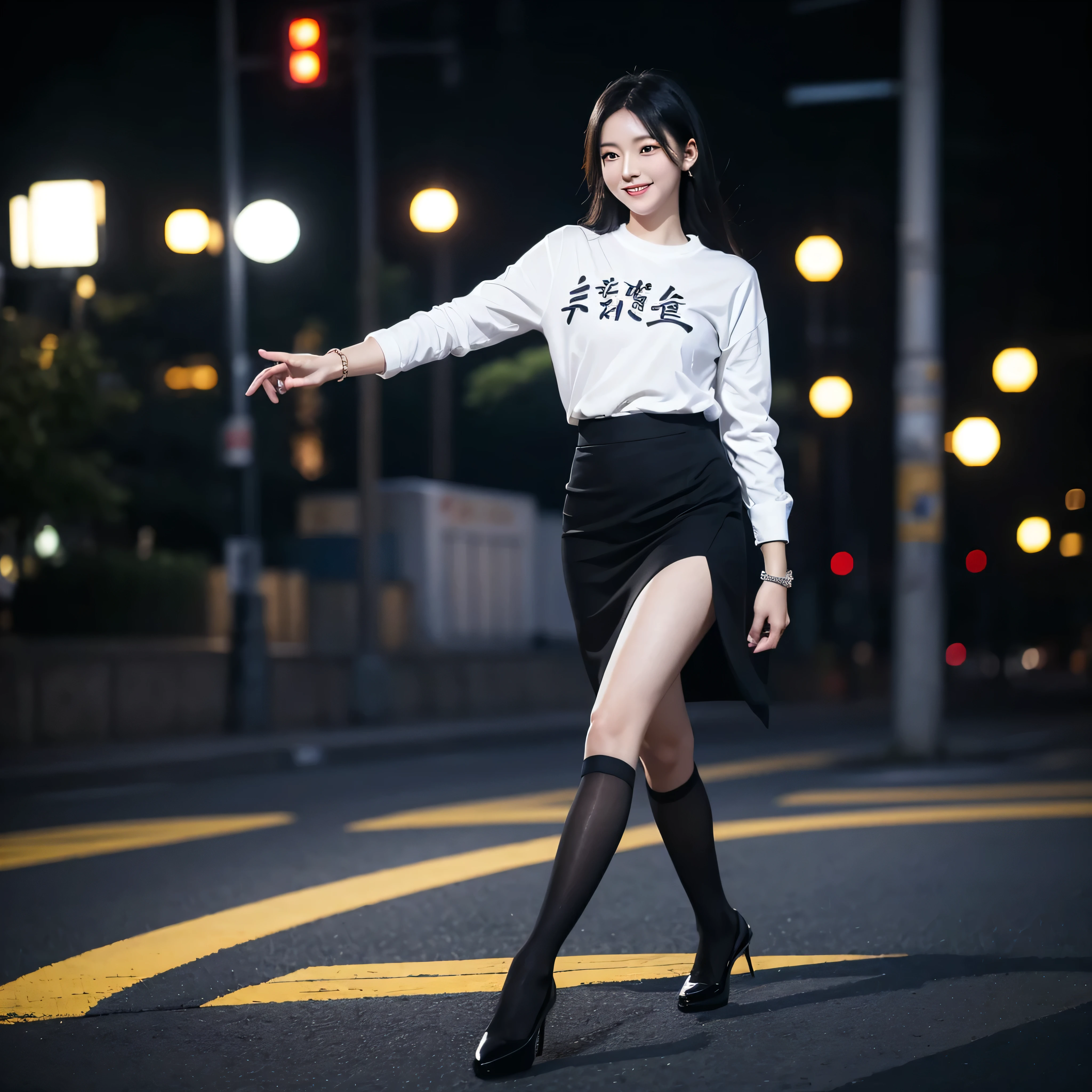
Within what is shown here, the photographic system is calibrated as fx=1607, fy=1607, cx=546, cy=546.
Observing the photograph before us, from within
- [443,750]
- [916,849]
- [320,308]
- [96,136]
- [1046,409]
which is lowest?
[443,750]

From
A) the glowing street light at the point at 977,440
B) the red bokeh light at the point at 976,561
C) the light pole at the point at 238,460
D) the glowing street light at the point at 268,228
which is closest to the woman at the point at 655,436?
the glowing street light at the point at 268,228

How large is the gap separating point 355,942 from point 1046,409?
14588mm

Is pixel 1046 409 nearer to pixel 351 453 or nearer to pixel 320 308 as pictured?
pixel 320 308

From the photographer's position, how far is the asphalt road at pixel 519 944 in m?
3.29

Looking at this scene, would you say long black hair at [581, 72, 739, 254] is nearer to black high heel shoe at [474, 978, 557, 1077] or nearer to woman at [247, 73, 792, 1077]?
woman at [247, 73, 792, 1077]

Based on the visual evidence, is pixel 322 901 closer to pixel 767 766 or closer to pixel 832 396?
pixel 767 766

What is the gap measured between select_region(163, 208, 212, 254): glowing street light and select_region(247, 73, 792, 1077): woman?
8021 mm

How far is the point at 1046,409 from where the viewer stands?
17.7 meters

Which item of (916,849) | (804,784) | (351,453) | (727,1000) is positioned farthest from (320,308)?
(727,1000)

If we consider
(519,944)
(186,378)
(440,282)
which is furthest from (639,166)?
(186,378)

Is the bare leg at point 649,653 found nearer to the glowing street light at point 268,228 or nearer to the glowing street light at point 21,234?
the glowing street light at point 268,228

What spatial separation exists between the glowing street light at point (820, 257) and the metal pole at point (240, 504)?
592cm

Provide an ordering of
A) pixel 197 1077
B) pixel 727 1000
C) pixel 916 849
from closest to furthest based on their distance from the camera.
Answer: pixel 197 1077
pixel 727 1000
pixel 916 849

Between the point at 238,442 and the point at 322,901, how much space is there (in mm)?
10325
